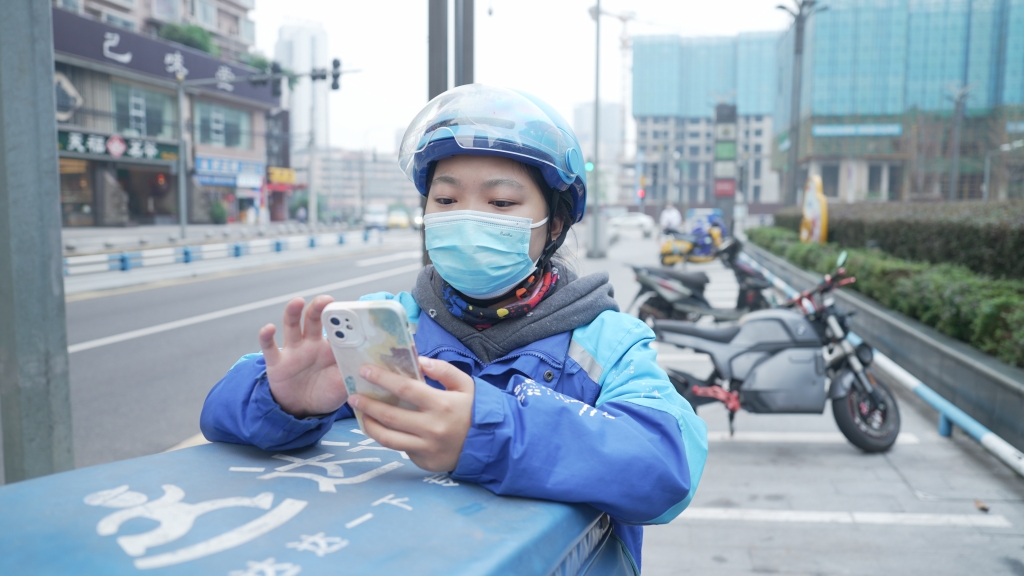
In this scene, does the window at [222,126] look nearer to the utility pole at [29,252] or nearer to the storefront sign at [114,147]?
the storefront sign at [114,147]

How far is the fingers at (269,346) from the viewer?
1255 millimetres

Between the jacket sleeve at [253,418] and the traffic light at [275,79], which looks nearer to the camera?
the jacket sleeve at [253,418]

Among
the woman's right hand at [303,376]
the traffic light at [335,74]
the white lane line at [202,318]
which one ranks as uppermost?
the traffic light at [335,74]

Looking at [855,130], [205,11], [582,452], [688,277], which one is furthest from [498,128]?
[855,130]

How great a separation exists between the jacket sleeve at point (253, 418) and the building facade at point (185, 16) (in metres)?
28.0

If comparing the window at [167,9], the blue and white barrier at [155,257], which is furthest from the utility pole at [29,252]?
the window at [167,9]

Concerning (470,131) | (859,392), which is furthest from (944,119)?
(470,131)

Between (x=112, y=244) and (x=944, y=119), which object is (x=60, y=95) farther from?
(x=944, y=119)

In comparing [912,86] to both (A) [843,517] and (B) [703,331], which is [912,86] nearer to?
(B) [703,331]

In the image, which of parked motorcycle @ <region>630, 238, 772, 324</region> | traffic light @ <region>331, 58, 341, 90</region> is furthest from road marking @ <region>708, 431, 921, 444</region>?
traffic light @ <region>331, 58, 341, 90</region>

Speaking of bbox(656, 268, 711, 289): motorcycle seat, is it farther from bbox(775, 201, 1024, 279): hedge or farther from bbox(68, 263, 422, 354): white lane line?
bbox(68, 263, 422, 354): white lane line

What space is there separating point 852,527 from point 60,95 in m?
29.4

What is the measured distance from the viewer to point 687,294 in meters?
8.20

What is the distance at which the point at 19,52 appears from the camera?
8.02ft
